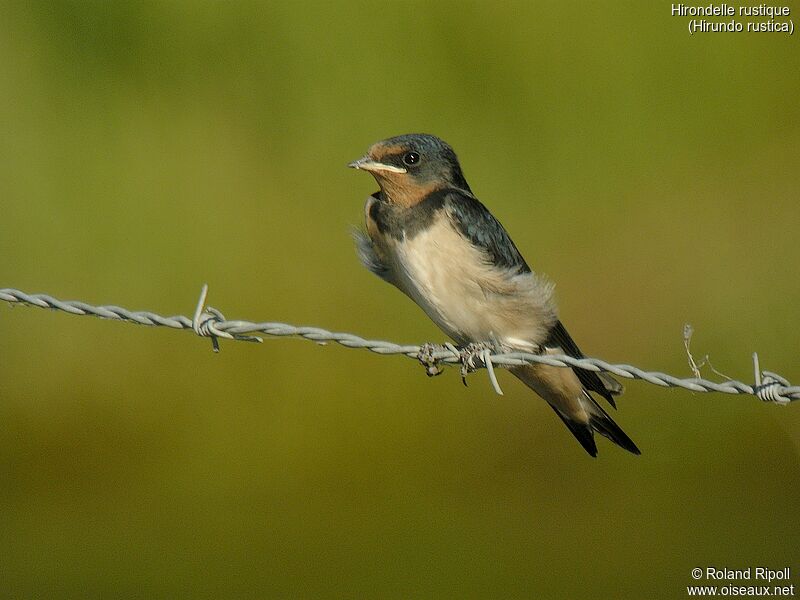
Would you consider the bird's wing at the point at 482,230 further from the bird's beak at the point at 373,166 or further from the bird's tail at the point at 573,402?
the bird's tail at the point at 573,402

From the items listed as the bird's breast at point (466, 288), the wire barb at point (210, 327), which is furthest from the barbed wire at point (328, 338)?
the bird's breast at point (466, 288)

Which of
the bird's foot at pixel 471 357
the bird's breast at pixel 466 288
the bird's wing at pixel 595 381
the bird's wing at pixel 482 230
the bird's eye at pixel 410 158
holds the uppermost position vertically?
the bird's eye at pixel 410 158

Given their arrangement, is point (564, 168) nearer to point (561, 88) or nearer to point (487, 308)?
point (561, 88)

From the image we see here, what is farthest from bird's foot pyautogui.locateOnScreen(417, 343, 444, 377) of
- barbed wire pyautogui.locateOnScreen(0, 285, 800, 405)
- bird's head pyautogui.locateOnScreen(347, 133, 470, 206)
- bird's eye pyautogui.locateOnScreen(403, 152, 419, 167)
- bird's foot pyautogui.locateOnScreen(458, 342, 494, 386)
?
bird's eye pyautogui.locateOnScreen(403, 152, 419, 167)

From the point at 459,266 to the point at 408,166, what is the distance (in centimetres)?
35

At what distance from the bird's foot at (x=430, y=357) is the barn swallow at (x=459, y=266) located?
140 millimetres

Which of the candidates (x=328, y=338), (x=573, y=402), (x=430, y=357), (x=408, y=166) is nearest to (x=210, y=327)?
(x=328, y=338)

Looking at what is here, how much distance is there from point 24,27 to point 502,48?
2702mm

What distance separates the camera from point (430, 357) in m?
2.78

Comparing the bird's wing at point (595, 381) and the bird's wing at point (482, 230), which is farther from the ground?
the bird's wing at point (482, 230)

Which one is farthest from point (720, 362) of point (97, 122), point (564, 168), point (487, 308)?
point (97, 122)

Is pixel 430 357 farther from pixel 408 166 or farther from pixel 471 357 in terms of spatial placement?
pixel 408 166

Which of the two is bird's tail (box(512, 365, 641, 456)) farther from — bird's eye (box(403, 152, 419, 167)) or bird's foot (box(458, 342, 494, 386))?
bird's eye (box(403, 152, 419, 167))

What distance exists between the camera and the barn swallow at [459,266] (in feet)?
9.45
